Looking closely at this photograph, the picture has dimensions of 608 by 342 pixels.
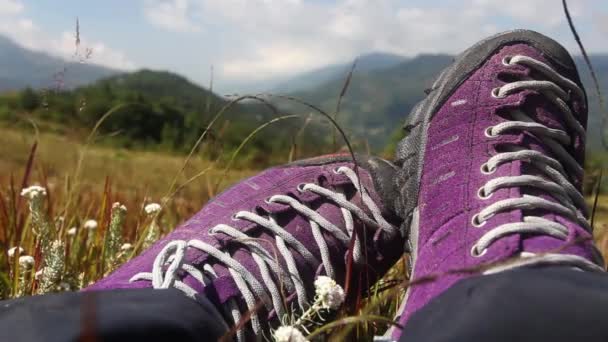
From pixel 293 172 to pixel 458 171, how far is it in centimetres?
39

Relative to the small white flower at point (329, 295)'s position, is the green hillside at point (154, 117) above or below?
below

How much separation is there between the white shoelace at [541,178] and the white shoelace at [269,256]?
10.5 inches

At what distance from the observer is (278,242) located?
1294mm

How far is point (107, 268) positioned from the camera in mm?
1479

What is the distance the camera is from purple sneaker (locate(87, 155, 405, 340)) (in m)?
1.14

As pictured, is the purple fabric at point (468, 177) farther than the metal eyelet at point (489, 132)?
No

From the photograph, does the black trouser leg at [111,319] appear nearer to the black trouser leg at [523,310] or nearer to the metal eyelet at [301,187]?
the black trouser leg at [523,310]

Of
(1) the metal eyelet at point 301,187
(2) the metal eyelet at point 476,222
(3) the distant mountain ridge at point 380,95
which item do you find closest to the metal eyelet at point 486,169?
(2) the metal eyelet at point 476,222

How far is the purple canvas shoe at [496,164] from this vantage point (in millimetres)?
995

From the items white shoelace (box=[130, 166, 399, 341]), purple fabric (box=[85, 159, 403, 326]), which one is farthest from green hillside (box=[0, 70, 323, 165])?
white shoelace (box=[130, 166, 399, 341])

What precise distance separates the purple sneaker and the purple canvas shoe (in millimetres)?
88

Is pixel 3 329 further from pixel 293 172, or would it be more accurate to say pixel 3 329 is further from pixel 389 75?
pixel 389 75

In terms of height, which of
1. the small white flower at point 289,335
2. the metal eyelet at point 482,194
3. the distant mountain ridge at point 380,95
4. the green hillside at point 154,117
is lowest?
the distant mountain ridge at point 380,95

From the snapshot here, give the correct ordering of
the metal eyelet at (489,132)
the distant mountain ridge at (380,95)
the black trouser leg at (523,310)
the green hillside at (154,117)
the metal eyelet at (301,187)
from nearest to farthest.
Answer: the black trouser leg at (523,310), the metal eyelet at (489,132), the metal eyelet at (301,187), the green hillside at (154,117), the distant mountain ridge at (380,95)
